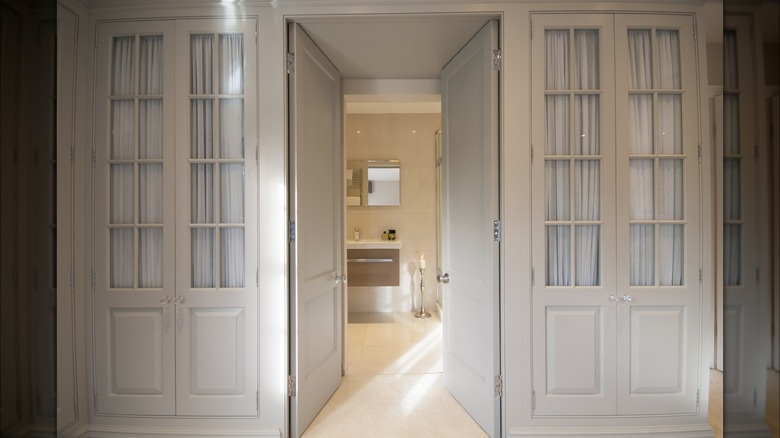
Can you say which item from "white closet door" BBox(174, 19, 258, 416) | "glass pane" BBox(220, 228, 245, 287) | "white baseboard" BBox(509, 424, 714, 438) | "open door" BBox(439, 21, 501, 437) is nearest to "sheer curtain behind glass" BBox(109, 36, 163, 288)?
"white closet door" BBox(174, 19, 258, 416)

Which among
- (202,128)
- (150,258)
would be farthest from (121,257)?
(202,128)

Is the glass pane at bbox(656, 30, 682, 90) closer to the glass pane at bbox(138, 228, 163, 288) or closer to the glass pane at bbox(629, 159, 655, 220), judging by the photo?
the glass pane at bbox(629, 159, 655, 220)

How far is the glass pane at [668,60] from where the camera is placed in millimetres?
1767

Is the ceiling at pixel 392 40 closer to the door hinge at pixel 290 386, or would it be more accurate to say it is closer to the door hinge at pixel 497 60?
the door hinge at pixel 497 60

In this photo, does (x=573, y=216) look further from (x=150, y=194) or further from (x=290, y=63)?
(x=150, y=194)

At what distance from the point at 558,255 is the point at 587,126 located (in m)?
0.75

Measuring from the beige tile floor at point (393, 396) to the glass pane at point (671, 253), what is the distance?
1397mm

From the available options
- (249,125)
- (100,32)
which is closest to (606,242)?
(249,125)

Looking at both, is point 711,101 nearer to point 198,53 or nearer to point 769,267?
point 769,267

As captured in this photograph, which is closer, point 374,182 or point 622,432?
point 622,432

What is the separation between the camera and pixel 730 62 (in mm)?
450

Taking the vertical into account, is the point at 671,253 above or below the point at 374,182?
below

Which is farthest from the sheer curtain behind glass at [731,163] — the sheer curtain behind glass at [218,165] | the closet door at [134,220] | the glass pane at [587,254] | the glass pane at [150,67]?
the glass pane at [150,67]

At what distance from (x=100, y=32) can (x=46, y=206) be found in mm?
1930
